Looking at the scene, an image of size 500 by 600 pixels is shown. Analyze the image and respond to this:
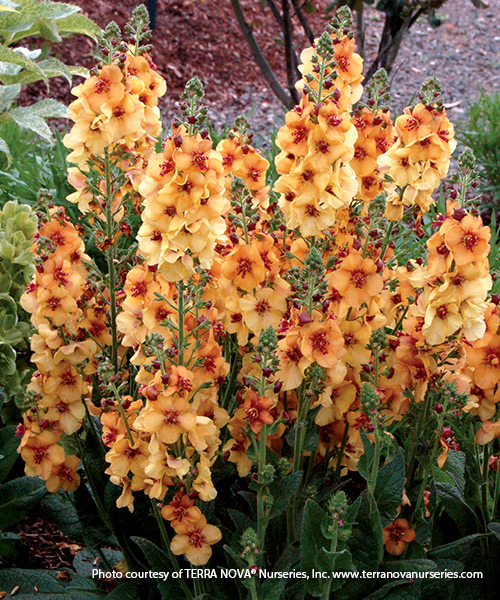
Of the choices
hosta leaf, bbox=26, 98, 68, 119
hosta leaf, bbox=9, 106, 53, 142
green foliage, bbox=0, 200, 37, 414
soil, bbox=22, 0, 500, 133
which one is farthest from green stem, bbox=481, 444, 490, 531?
soil, bbox=22, 0, 500, 133

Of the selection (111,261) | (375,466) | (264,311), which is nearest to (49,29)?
(111,261)

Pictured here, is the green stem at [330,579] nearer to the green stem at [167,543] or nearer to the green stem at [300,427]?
the green stem at [300,427]

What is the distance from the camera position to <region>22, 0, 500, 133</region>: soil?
6.15 metres

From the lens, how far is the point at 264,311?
4.81ft

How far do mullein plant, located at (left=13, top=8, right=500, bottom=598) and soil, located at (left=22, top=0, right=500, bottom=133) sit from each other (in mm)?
4142

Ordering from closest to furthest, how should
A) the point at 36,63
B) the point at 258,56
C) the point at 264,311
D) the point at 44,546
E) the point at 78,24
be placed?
the point at 264,311 → the point at 44,546 → the point at 36,63 → the point at 78,24 → the point at 258,56

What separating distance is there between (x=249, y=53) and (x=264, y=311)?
228 inches

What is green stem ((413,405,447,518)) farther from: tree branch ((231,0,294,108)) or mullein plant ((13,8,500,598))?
tree branch ((231,0,294,108))

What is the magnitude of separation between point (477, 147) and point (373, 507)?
3226mm

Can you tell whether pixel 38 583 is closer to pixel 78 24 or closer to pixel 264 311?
pixel 264 311

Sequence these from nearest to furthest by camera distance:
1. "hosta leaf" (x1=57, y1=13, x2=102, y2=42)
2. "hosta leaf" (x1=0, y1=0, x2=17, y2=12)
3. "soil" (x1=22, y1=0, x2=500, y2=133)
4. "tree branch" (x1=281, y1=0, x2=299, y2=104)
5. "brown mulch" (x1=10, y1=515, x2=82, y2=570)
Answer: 1. "brown mulch" (x1=10, y1=515, x2=82, y2=570)
2. "hosta leaf" (x1=0, y1=0, x2=17, y2=12)
3. "hosta leaf" (x1=57, y1=13, x2=102, y2=42)
4. "tree branch" (x1=281, y1=0, x2=299, y2=104)
5. "soil" (x1=22, y1=0, x2=500, y2=133)

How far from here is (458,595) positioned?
167 centimetres

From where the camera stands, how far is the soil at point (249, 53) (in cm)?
615

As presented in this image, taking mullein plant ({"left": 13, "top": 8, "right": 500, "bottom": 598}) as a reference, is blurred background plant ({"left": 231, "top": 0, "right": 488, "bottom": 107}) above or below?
above
